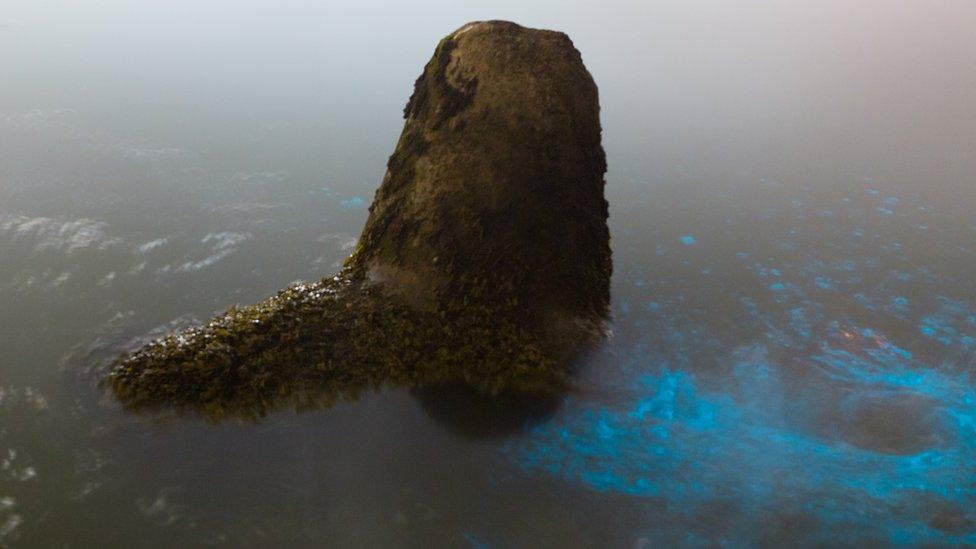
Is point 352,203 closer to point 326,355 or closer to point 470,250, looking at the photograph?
point 470,250

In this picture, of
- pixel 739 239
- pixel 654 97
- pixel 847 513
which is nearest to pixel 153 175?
pixel 739 239

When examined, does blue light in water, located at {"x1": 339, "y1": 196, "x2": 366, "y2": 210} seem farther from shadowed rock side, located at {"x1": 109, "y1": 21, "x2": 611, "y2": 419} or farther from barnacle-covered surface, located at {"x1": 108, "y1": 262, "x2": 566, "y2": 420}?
barnacle-covered surface, located at {"x1": 108, "y1": 262, "x2": 566, "y2": 420}

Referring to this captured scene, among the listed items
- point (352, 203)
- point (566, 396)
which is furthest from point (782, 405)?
point (352, 203)

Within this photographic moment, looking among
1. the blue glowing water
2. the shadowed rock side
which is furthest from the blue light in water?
the blue glowing water

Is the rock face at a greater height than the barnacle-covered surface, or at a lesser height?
greater

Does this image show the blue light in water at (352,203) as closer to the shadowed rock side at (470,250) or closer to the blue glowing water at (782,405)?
the shadowed rock side at (470,250)

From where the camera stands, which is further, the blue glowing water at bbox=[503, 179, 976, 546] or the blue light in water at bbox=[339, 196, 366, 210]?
the blue light in water at bbox=[339, 196, 366, 210]
